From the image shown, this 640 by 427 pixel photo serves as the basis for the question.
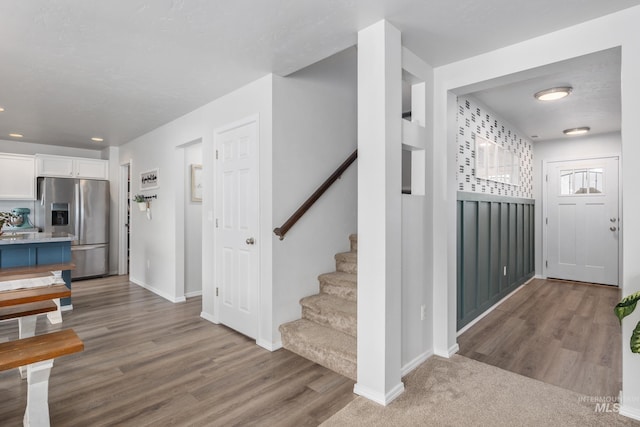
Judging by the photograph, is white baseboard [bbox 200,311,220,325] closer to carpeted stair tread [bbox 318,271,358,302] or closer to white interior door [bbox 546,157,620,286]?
carpeted stair tread [bbox 318,271,358,302]

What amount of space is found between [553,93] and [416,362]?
2.97 metres

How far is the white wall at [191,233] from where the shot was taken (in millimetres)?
4547

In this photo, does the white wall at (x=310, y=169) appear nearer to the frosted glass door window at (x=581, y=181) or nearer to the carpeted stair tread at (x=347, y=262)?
the carpeted stair tread at (x=347, y=262)

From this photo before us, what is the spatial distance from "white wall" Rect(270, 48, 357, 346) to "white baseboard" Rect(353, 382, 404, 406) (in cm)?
96

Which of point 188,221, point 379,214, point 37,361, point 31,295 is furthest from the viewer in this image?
point 188,221

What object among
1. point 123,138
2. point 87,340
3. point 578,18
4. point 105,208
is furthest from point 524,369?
point 105,208

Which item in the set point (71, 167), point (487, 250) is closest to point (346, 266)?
point (487, 250)

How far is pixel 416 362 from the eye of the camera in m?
2.54

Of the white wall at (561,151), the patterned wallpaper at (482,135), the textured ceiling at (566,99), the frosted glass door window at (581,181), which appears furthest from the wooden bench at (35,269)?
the frosted glass door window at (581,181)

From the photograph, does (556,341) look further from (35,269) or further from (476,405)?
(35,269)

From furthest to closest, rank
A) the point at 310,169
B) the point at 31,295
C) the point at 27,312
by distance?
the point at 310,169, the point at 27,312, the point at 31,295

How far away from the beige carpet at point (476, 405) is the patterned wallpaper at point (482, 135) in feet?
5.58

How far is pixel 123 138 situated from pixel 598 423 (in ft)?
21.0

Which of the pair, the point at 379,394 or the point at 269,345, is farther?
the point at 269,345
